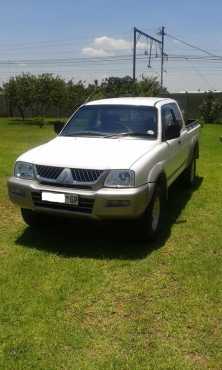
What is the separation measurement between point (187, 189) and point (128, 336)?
5.59 m

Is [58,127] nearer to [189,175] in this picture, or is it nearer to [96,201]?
[96,201]

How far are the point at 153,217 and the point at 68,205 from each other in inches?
42.8

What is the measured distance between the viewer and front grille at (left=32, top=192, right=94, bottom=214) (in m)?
5.09

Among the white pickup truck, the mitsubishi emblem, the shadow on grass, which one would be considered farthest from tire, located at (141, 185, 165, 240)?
the mitsubishi emblem

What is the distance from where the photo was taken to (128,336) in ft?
11.8

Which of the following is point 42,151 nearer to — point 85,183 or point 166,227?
point 85,183

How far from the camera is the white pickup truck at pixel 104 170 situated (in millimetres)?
5098

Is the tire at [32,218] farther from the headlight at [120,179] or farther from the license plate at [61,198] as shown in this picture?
the headlight at [120,179]

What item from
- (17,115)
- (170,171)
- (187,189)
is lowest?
(17,115)

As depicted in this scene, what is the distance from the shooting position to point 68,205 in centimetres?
520

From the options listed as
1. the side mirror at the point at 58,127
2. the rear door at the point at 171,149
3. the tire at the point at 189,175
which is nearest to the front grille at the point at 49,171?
the rear door at the point at 171,149

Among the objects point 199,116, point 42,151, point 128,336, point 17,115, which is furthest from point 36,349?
point 17,115

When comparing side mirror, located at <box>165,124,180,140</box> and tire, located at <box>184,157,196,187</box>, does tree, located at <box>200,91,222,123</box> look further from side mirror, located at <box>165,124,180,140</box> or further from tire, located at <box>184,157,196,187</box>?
side mirror, located at <box>165,124,180,140</box>

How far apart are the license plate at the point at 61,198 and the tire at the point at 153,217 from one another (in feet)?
2.75
